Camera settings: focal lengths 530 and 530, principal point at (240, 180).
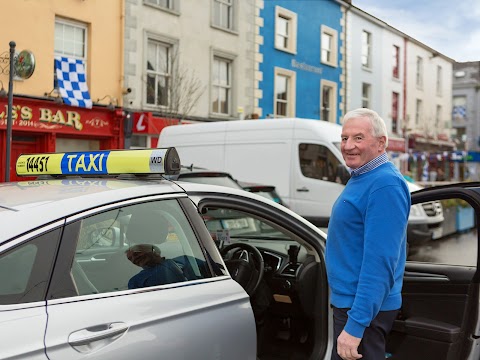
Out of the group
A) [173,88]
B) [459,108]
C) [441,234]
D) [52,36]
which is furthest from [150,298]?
[459,108]

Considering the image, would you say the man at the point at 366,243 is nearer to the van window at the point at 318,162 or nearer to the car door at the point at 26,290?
the car door at the point at 26,290

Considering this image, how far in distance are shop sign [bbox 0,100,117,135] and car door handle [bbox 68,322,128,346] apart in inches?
451

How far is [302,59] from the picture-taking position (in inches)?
804

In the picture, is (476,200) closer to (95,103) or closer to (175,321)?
(175,321)


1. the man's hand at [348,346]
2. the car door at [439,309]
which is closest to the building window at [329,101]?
the car door at [439,309]

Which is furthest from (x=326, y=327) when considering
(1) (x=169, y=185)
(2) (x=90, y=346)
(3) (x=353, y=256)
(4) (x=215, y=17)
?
(4) (x=215, y=17)

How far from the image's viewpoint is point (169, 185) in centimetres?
246

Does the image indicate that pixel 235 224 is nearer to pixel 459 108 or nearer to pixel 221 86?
pixel 221 86

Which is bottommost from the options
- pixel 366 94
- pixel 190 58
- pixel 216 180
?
pixel 216 180

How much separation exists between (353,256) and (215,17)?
16.0 metres

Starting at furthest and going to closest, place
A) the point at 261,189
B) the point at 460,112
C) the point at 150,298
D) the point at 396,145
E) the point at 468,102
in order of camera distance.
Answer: the point at 468,102, the point at 460,112, the point at 396,145, the point at 261,189, the point at 150,298

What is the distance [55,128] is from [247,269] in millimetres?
11028

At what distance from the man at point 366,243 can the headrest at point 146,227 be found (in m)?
0.75

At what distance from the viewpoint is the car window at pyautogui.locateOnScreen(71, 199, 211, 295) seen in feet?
6.62
